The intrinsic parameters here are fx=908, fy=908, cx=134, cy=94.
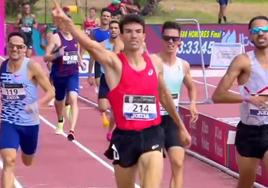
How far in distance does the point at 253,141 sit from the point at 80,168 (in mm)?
5178

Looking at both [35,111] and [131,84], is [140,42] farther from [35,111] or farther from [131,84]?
[35,111]

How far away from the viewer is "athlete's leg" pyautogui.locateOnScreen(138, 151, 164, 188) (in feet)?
27.8

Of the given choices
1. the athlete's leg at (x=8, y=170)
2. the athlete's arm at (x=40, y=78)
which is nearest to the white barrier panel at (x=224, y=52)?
the athlete's arm at (x=40, y=78)

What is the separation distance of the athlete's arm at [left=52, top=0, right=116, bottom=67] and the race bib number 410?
0.38 metres

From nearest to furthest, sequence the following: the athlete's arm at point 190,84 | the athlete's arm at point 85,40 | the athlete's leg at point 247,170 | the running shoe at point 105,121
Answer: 1. the athlete's arm at point 85,40
2. the athlete's leg at point 247,170
3. the athlete's arm at point 190,84
4. the running shoe at point 105,121

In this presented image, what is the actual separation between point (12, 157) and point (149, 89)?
7.88 feet

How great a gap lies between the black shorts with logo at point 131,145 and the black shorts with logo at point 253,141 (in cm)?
112

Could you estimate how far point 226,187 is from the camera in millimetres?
12711

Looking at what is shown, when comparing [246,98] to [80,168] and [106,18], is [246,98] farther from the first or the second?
[106,18]

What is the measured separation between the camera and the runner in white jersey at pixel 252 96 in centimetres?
916

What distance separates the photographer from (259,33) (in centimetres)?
917

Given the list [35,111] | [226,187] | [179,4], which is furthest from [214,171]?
[179,4]

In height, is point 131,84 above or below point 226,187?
above

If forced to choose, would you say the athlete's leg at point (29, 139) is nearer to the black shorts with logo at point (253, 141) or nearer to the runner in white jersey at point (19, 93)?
the runner in white jersey at point (19, 93)
